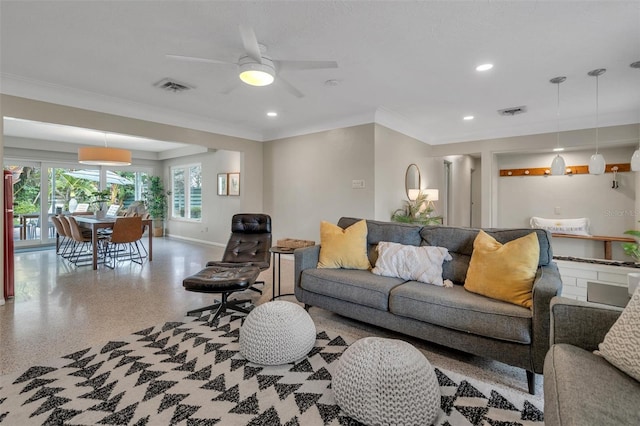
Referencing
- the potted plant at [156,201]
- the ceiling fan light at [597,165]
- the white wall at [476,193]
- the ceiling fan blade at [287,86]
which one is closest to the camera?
the ceiling fan blade at [287,86]

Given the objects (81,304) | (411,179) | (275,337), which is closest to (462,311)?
(275,337)

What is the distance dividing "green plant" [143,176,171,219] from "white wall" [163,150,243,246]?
2.70 ft

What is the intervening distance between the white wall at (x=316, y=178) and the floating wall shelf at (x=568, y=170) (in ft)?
12.0

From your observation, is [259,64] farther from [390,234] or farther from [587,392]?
[587,392]

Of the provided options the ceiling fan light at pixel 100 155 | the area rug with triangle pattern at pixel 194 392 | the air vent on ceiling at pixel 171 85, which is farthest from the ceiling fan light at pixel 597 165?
the ceiling fan light at pixel 100 155

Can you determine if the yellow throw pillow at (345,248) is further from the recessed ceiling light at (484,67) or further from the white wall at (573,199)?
the white wall at (573,199)

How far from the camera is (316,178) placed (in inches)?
208

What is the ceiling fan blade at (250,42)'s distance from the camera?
1.97m

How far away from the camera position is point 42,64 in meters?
3.02

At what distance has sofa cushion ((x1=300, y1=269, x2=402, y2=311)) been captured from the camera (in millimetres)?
2389

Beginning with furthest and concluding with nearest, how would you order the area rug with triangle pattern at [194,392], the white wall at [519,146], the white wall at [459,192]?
the white wall at [459,192] < the white wall at [519,146] < the area rug with triangle pattern at [194,392]

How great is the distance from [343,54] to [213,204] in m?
5.67

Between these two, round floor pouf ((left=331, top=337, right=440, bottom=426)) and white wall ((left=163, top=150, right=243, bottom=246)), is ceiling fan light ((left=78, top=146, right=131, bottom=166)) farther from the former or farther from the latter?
round floor pouf ((left=331, top=337, right=440, bottom=426))

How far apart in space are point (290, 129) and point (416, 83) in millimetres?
2630
